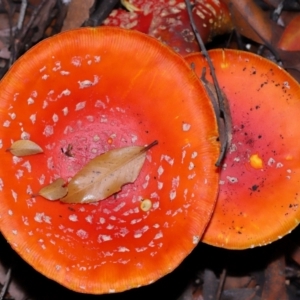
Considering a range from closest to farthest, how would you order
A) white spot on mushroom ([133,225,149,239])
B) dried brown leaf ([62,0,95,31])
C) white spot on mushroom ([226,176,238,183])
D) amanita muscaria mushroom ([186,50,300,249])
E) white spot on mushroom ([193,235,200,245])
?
white spot on mushroom ([193,235,200,245]) → white spot on mushroom ([133,225,149,239]) → amanita muscaria mushroom ([186,50,300,249]) → white spot on mushroom ([226,176,238,183]) → dried brown leaf ([62,0,95,31])

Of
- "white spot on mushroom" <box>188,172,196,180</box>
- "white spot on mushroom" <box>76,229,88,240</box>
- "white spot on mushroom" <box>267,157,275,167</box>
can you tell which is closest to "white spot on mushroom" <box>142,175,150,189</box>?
"white spot on mushroom" <box>188,172,196,180</box>

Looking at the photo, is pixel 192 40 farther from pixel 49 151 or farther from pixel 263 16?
pixel 49 151

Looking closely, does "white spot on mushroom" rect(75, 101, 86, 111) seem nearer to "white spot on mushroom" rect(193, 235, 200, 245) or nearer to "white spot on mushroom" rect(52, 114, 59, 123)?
"white spot on mushroom" rect(52, 114, 59, 123)

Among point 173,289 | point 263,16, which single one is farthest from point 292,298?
point 263,16

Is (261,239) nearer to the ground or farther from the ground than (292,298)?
farther from the ground

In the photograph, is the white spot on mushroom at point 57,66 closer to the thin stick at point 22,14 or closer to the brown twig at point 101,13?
the brown twig at point 101,13

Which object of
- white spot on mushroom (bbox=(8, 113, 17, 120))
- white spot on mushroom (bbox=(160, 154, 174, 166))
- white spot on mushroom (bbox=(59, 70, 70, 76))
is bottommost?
white spot on mushroom (bbox=(8, 113, 17, 120))
